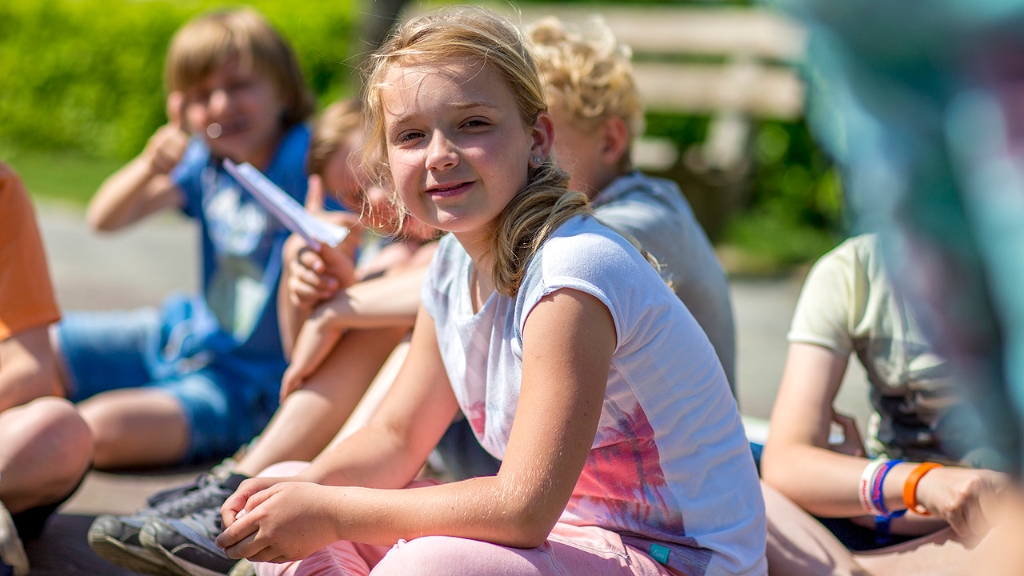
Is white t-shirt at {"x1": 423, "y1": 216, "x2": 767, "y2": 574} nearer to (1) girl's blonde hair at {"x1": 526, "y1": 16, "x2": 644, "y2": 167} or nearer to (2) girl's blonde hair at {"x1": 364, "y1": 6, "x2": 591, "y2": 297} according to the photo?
(2) girl's blonde hair at {"x1": 364, "y1": 6, "x2": 591, "y2": 297}

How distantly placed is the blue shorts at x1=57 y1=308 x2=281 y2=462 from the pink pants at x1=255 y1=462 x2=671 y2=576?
1.41m

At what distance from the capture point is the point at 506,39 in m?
1.77

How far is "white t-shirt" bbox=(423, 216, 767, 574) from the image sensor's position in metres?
1.64

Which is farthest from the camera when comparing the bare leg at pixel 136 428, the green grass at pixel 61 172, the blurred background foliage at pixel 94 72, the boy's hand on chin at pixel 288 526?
the blurred background foliage at pixel 94 72

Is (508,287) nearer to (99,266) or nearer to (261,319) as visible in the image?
(261,319)

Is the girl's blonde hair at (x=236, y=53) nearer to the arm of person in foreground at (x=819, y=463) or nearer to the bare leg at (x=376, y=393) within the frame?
the bare leg at (x=376, y=393)

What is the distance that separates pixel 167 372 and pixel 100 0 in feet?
37.3

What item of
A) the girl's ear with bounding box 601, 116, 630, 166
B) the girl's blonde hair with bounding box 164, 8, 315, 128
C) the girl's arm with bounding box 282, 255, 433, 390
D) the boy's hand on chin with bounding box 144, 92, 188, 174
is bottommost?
the girl's arm with bounding box 282, 255, 433, 390

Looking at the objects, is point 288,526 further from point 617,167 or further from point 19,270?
point 617,167

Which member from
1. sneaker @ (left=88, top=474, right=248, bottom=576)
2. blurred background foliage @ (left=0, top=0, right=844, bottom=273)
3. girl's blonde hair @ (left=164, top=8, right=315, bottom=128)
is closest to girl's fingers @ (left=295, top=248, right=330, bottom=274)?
sneaker @ (left=88, top=474, right=248, bottom=576)

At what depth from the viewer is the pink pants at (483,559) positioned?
1561mm

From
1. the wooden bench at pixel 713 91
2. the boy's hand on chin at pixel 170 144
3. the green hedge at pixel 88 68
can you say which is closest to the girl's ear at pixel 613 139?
the boy's hand on chin at pixel 170 144

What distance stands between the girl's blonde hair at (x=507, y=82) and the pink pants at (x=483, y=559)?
0.43 m

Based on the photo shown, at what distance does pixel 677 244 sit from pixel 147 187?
2.20 meters
